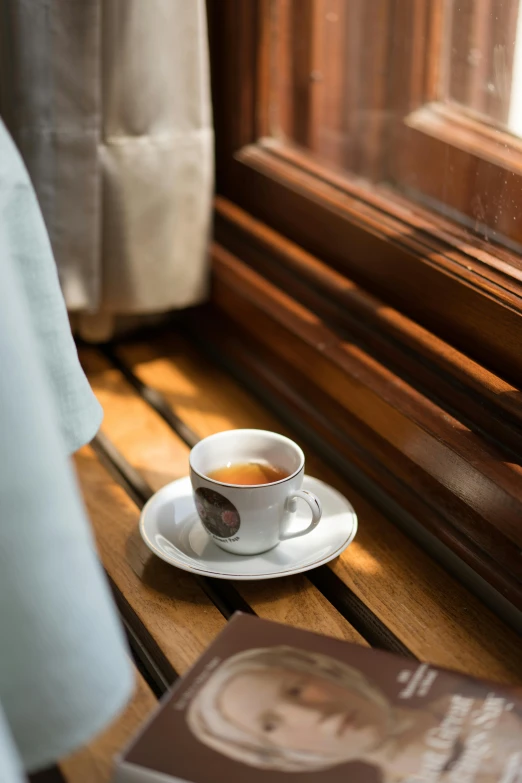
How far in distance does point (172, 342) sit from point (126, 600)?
0.45 metres

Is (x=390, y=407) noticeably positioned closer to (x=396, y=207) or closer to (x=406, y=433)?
(x=406, y=433)

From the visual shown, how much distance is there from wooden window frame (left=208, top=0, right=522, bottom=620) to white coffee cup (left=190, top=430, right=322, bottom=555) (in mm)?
105

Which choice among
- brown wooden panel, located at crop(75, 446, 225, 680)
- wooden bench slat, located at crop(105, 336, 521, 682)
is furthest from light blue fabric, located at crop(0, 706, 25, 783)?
wooden bench slat, located at crop(105, 336, 521, 682)

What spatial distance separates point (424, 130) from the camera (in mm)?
894

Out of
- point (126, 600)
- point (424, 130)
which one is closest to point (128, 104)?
point (424, 130)

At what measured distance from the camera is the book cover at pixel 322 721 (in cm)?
48

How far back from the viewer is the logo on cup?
Result: 26.0 inches

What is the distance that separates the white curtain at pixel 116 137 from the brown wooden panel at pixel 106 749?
47 centimetres

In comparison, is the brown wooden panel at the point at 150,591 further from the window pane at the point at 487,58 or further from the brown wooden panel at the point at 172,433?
the window pane at the point at 487,58

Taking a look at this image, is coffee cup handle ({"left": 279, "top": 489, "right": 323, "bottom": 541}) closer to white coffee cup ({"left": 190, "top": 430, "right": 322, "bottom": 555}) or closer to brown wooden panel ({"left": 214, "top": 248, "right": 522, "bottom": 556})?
white coffee cup ({"left": 190, "top": 430, "right": 322, "bottom": 555})

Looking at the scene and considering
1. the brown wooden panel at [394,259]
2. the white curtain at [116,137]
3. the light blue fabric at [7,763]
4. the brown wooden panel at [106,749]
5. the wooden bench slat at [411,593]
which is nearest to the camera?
the light blue fabric at [7,763]

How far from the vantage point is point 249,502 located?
0.65 meters

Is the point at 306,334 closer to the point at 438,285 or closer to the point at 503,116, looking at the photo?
the point at 438,285

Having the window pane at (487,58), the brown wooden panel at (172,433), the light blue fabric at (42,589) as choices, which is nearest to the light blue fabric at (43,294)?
the light blue fabric at (42,589)
